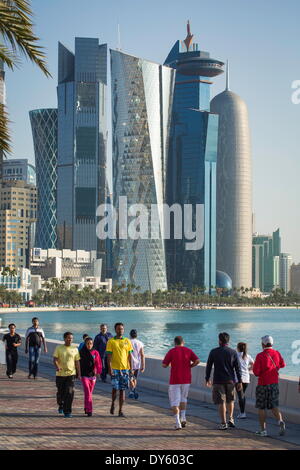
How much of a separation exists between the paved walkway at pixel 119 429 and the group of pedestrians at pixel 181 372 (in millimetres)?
372

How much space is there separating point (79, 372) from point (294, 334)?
105365mm

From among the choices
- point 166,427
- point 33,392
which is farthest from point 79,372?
point 33,392

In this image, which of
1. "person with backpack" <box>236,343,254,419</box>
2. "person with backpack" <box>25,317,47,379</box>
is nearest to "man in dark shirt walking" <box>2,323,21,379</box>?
"person with backpack" <box>25,317,47,379</box>

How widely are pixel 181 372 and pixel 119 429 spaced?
1.75m

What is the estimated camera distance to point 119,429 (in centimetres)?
1673

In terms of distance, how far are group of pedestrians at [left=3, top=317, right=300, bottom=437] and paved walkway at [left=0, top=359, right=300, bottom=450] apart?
0.37m

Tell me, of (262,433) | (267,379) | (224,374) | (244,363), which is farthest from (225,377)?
(244,363)

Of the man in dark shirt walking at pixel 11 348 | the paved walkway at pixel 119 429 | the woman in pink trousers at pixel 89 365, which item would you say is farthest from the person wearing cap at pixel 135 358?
the man in dark shirt walking at pixel 11 348

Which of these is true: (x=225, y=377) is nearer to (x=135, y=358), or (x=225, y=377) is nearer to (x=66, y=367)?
(x=66, y=367)

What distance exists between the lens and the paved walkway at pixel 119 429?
48.7ft

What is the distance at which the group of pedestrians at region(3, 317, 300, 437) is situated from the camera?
54.4 ft

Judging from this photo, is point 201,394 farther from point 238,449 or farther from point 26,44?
point 26,44

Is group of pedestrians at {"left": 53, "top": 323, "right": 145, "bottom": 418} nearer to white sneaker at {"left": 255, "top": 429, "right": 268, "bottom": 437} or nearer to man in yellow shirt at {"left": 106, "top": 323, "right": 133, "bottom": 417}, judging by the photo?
man in yellow shirt at {"left": 106, "top": 323, "right": 133, "bottom": 417}
